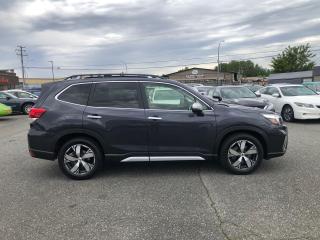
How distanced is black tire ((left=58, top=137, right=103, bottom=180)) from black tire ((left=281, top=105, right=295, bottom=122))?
9.19 m

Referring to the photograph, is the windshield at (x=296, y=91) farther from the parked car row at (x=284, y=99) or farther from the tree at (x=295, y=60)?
the tree at (x=295, y=60)

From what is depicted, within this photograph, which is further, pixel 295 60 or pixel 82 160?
pixel 295 60

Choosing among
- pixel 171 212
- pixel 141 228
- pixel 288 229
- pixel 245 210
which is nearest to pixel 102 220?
pixel 141 228

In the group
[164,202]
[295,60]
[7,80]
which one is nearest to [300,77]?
[295,60]

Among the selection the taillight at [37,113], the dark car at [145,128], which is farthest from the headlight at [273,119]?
the taillight at [37,113]

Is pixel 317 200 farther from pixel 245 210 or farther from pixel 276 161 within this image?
pixel 276 161

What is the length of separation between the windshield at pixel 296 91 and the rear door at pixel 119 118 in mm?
9473

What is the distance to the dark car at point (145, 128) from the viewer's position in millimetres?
5742

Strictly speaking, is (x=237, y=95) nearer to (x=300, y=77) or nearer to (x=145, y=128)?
(x=145, y=128)

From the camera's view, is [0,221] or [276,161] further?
[276,161]

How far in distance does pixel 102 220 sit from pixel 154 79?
2715mm

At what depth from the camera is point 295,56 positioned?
73562mm

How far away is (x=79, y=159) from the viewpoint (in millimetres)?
5840

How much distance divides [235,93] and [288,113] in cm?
212
